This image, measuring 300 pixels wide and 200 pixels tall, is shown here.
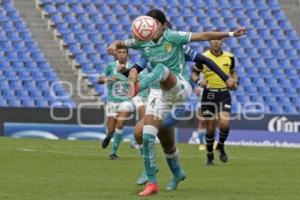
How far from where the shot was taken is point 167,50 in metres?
11.1

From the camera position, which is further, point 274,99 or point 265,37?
point 265,37

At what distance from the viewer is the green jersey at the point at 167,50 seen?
11.1m

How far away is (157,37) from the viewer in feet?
36.3

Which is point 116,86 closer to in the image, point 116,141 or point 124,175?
point 116,141

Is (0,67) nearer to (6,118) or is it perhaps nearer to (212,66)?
(6,118)

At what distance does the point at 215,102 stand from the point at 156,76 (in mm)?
6887

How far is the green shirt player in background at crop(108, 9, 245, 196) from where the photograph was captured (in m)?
10.7

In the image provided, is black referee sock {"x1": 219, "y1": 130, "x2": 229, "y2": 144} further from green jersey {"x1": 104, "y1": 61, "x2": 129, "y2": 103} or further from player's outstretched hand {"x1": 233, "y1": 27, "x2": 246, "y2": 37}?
player's outstretched hand {"x1": 233, "y1": 27, "x2": 246, "y2": 37}

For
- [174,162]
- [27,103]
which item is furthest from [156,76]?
[27,103]

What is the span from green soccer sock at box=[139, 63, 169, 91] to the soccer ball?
37 centimetres

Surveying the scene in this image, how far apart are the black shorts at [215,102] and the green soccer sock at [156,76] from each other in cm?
662

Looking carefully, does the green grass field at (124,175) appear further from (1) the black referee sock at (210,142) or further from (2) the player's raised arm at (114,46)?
(2) the player's raised arm at (114,46)

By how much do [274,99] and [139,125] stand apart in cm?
1974

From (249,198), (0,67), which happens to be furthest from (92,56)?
(249,198)
